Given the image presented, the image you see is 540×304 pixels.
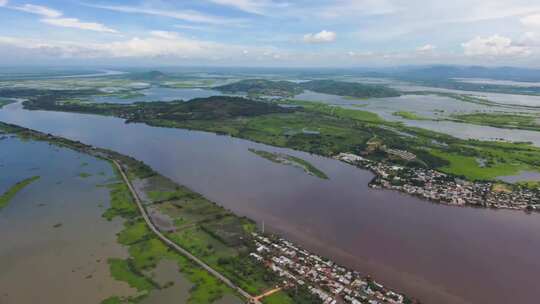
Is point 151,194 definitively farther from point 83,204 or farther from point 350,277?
point 350,277

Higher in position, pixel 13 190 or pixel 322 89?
pixel 322 89

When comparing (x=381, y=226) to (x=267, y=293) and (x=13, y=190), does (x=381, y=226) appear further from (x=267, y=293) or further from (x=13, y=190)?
(x=13, y=190)

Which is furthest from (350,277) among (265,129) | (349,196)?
(265,129)

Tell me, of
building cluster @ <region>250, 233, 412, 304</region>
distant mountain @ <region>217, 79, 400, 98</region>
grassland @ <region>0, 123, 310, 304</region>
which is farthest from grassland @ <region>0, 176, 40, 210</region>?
distant mountain @ <region>217, 79, 400, 98</region>

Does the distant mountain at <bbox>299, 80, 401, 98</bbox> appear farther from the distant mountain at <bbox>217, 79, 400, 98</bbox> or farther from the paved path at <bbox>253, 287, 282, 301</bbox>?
the paved path at <bbox>253, 287, 282, 301</bbox>

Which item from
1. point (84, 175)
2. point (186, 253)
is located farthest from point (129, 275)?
point (84, 175)

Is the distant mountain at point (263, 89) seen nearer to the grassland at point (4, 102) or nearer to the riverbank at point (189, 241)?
the grassland at point (4, 102)
